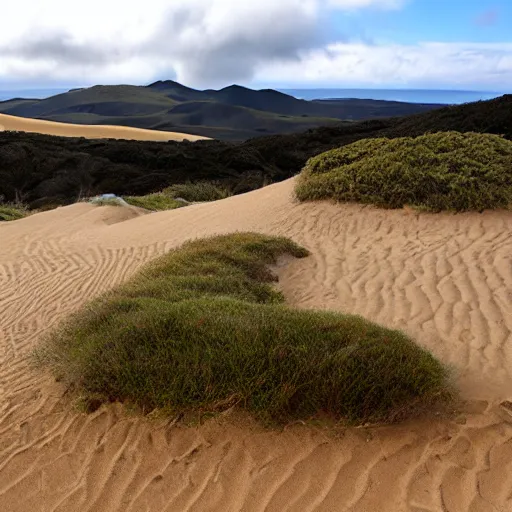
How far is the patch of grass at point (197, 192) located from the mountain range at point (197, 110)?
1679 inches

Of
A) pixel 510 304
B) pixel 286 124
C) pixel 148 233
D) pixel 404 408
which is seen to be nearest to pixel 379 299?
pixel 510 304

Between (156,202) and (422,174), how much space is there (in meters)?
10.2

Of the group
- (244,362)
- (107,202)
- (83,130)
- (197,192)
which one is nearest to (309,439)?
(244,362)

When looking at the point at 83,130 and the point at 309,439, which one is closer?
the point at 309,439

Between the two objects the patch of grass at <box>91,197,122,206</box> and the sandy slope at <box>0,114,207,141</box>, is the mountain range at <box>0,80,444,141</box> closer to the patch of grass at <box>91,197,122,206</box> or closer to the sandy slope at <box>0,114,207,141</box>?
the sandy slope at <box>0,114,207,141</box>

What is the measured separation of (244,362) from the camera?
397cm

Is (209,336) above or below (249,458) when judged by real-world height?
above

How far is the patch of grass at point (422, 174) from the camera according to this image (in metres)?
9.95

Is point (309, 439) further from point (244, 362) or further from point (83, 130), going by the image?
point (83, 130)

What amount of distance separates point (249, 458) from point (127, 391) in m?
1.05

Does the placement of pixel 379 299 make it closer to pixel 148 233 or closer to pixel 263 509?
pixel 263 509

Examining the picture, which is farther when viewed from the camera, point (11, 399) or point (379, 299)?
point (379, 299)

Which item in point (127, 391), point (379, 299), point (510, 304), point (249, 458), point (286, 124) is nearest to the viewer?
point (249, 458)

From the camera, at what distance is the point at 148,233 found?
11227mm
